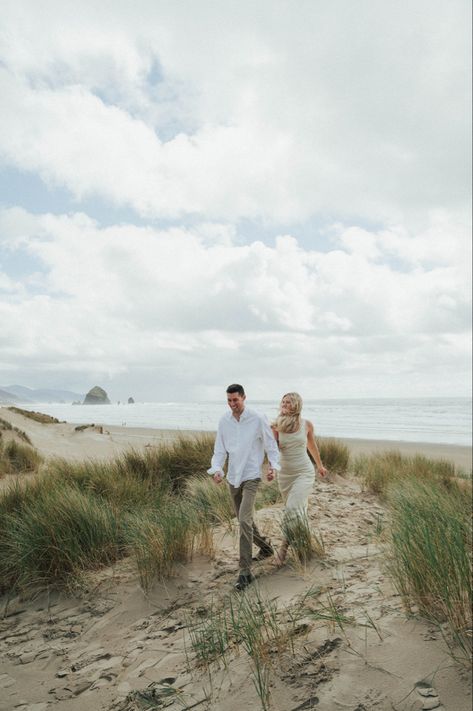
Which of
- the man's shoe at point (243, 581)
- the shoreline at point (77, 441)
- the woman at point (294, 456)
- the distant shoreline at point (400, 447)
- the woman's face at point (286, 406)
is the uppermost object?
the woman's face at point (286, 406)

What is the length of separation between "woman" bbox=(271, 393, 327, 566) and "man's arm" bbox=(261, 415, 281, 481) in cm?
31

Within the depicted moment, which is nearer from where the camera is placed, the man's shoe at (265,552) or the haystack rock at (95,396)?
the man's shoe at (265,552)

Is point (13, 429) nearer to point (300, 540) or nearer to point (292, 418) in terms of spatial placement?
point (292, 418)

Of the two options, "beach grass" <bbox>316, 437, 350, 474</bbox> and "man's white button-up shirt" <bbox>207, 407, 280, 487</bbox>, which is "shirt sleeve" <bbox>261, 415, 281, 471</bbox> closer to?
"man's white button-up shirt" <bbox>207, 407, 280, 487</bbox>

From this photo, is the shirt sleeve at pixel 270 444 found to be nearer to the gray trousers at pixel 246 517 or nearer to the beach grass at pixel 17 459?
the gray trousers at pixel 246 517

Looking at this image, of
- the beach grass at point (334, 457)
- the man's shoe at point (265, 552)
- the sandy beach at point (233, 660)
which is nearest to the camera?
the sandy beach at point (233, 660)

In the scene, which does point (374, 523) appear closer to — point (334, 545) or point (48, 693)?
point (334, 545)

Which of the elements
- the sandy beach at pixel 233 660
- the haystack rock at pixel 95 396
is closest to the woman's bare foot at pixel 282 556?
the sandy beach at pixel 233 660

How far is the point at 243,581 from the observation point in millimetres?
5105

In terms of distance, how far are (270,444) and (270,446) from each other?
0.9 inches

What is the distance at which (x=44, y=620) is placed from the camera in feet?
17.0

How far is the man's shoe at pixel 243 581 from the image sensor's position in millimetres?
5043

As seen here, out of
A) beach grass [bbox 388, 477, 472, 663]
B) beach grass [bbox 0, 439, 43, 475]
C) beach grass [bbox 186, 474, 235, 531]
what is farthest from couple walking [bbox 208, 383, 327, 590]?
beach grass [bbox 0, 439, 43, 475]

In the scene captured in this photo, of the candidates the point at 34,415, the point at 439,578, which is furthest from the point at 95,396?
the point at 439,578
